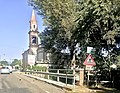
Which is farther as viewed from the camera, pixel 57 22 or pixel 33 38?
pixel 33 38

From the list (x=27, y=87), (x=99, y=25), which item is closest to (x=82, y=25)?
(x=99, y=25)

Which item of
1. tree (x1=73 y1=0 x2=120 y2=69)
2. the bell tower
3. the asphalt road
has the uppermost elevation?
the bell tower

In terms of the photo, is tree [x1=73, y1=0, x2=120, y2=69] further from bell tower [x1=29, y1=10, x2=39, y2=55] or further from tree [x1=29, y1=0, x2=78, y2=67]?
bell tower [x1=29, y1=10, x2=39, y2=55]

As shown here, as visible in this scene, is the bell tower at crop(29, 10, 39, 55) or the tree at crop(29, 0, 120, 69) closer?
the tree at crop(29, 0, 120, 69)

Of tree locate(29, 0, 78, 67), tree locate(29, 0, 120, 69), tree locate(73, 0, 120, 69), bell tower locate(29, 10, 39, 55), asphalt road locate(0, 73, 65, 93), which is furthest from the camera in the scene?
bell tower locate(29, 10, 39, 55)

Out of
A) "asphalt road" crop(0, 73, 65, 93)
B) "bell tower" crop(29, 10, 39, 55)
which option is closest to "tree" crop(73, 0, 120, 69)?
"asphalt road" crop(0, 73, 65, 93)

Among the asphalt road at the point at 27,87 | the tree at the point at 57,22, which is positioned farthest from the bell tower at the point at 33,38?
the asphalt road at the point at 27,87

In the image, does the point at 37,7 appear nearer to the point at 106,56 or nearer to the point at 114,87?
the point at 106,56

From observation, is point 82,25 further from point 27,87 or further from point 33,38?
point 33,38

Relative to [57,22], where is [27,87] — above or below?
below

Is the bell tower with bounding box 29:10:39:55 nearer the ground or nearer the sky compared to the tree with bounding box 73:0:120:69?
nearer the sky

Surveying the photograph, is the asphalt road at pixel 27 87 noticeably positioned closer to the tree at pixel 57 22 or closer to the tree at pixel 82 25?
the tree at pixel 82 25

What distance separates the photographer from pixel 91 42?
3023 cm

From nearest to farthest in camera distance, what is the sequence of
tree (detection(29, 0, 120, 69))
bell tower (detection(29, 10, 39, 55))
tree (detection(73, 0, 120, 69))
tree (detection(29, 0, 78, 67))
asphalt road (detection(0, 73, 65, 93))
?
asphalt road (detection(0, 73, 65, 93)) → tree (detection(73, 0, 120, 69)) → tree (detection(29, 0, 120, 69)) → tree (detection(29, 0, 78, 67)) → bell tower (detection(29, 10, 39, 55))
